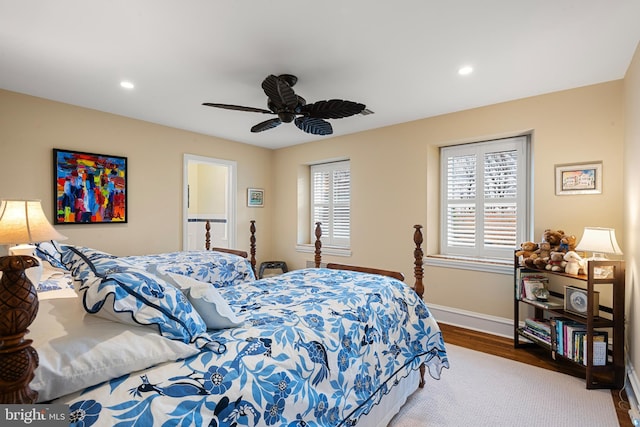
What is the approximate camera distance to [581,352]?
2404mm

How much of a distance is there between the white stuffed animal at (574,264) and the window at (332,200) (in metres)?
2.73

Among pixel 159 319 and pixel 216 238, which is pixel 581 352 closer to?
pixel 159 319

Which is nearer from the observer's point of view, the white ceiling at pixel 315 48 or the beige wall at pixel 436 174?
the white ceiling at pixel 315 48

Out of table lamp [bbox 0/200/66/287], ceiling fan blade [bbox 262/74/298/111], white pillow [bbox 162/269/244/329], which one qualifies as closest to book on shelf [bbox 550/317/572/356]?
white pillow [bbox 162/269/244/329]

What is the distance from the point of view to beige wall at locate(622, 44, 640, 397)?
2.14 m

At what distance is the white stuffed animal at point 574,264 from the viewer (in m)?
2.52

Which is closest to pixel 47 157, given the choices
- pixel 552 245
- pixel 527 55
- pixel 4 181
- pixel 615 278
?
pixel 4 181

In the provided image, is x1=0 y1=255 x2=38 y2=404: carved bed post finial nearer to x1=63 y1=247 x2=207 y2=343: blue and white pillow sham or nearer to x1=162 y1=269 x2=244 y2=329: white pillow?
x1=63 y1=247 x2=207 y2=343: blue and white pillow sham

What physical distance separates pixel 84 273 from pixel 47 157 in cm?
287

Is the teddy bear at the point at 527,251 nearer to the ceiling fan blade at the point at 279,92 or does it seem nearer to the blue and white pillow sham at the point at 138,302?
the ceiling fan blade at the point at 279,92

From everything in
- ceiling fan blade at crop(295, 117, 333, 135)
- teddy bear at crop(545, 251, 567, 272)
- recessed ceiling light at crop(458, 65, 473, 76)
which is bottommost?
teddy bear at crop(545, 251, 567, 272)

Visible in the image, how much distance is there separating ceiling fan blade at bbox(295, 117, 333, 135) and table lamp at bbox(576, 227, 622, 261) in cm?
233

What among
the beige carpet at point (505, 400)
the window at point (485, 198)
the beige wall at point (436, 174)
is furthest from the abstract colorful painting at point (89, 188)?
the window at point (485, 198)

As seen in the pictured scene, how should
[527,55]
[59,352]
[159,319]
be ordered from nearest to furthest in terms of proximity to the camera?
[59,352]
[159,319]
[527,55]
